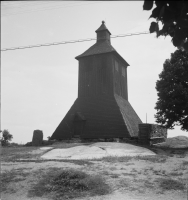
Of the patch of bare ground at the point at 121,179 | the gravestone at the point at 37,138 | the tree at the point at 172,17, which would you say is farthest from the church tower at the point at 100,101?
the tree at the point at 172,17

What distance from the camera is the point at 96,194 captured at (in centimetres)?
688

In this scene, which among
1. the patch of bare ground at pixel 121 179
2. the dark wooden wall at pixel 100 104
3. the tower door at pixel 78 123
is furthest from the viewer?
the tower door at pixel 78 123

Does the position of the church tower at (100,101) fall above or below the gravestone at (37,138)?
above

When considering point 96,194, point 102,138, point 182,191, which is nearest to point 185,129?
point 102,138

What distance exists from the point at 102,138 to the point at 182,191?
16.6 metres

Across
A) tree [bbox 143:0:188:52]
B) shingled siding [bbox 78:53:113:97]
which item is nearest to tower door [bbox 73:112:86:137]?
shingled siding [bbox 78:53:113:97]

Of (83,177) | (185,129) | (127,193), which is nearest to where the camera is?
(127,193)

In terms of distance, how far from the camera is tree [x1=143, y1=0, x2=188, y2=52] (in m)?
2.78

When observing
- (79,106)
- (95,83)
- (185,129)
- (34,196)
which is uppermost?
(95,83)

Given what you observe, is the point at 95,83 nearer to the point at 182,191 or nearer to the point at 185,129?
the point at 185,129

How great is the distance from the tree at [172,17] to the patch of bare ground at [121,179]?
536 cm

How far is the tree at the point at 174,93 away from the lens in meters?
19.3

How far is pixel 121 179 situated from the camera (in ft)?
26.7

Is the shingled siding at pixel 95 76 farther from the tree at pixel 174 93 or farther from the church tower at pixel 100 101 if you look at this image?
the tree at pixel 174 93
